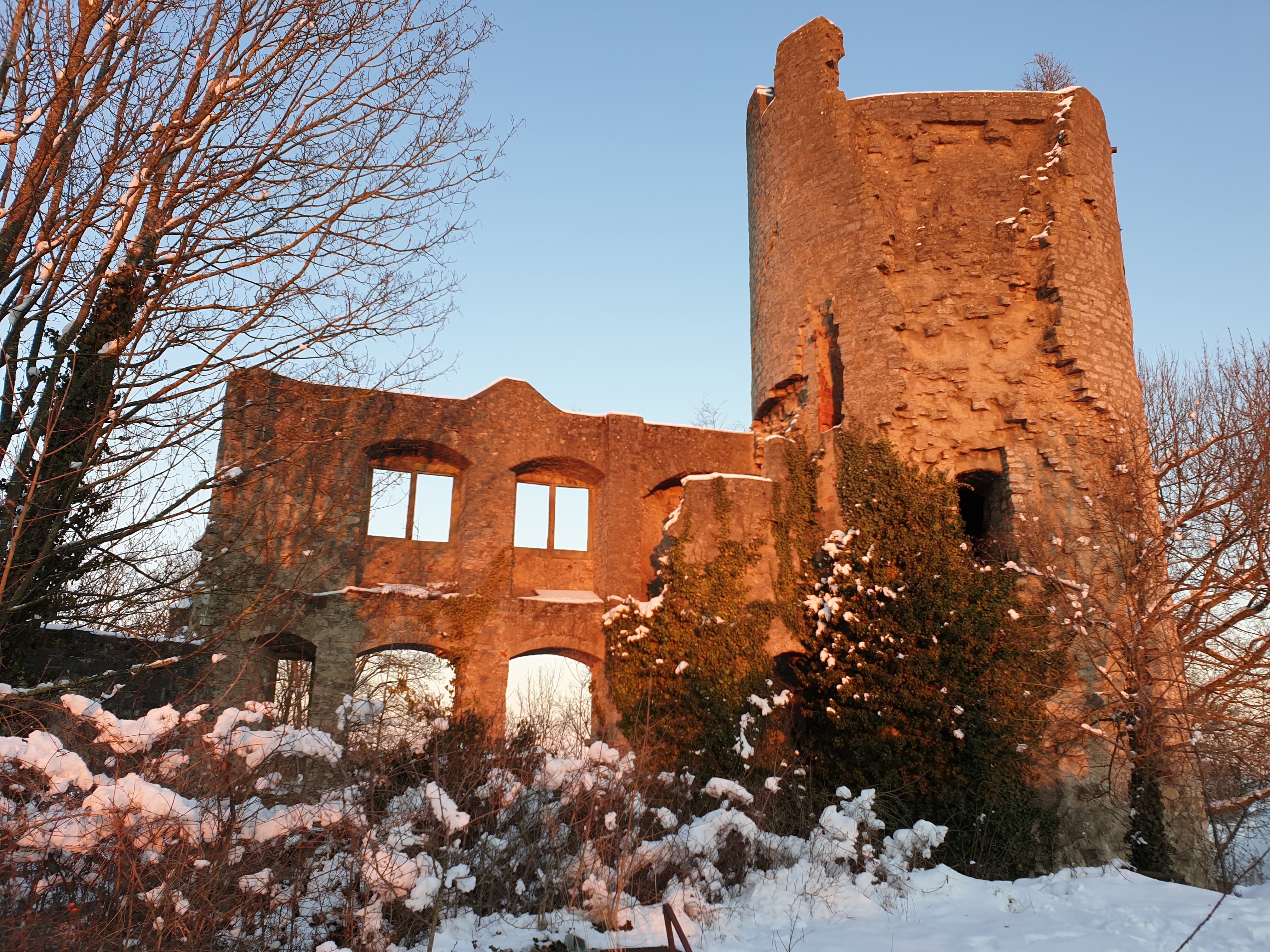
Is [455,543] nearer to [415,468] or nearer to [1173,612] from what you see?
[415,468]

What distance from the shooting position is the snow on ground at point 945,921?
5.94 m

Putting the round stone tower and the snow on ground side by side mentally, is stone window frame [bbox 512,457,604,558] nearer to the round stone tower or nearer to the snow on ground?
the round stone tower

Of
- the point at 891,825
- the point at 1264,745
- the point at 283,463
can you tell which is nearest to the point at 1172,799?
the point at 1264,745

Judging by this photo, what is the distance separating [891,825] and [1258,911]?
5.25 m

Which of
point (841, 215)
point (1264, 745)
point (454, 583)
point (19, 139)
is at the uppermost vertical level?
point (841, 215)

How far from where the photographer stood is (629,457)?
48.8 ft

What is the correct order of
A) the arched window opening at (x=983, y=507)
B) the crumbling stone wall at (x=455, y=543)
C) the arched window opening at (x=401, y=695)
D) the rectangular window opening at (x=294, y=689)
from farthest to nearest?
the rectangular window opening at (x=294, y=689), the arched window opening at (x=983, y=507), the crumbling stone wall at (x=455, y=543), the arched window opening at (x=401, y=695)

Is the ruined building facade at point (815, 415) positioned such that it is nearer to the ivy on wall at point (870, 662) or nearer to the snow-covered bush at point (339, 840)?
the ivy on wall at point (870, 662)

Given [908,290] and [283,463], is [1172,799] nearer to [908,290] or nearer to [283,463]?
[908,290]

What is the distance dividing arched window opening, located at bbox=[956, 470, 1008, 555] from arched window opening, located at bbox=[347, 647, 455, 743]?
7.82 metres

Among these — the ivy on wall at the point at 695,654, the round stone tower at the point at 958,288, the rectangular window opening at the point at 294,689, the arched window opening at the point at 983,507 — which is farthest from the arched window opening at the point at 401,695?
the arched window opening at the point at 983,507

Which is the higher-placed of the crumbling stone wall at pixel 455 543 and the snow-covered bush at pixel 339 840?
the crumbling stone wall at pixel 455 543

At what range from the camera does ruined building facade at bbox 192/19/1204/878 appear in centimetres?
1310

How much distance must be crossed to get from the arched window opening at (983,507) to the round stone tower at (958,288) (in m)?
0.05
